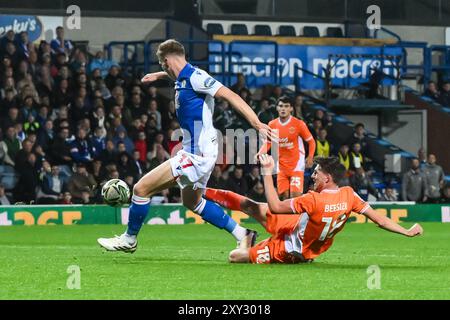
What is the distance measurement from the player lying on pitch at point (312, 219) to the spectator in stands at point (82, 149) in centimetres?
1139

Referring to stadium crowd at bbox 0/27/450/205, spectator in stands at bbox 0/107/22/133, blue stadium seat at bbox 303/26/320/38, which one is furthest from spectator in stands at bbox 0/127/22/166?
blue stadium seat at bbox 303/26/320/38

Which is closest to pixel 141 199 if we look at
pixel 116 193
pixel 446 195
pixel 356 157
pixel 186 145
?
pixel 186 145

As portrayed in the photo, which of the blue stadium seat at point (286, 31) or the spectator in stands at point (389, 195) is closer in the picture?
the spectator in stands at point (389, 195)

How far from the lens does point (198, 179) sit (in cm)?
1233

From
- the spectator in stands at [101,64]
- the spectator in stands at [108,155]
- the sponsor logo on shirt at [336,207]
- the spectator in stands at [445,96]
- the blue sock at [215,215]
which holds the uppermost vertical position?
the spectator in stands at [101,64]

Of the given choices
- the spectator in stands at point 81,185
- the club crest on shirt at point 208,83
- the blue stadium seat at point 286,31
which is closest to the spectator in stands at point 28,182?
the spectator in stands at point 81,185

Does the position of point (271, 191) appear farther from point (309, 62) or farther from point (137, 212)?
point (309, 62)

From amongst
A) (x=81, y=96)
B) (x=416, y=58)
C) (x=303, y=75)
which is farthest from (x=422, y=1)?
(x=81, y=96)

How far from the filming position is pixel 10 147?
74.3ft

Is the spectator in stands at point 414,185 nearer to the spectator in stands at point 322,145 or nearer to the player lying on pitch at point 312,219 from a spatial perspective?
the spectator in stands at point 322,145

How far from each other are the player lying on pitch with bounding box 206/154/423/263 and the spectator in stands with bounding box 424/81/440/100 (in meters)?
18.8

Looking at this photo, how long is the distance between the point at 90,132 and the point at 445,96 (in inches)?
402

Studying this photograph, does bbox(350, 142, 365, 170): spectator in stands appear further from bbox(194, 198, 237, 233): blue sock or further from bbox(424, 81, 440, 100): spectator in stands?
bbox(194, 198, 237, 233): blue sock

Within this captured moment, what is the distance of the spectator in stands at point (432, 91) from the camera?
99.1 feet
